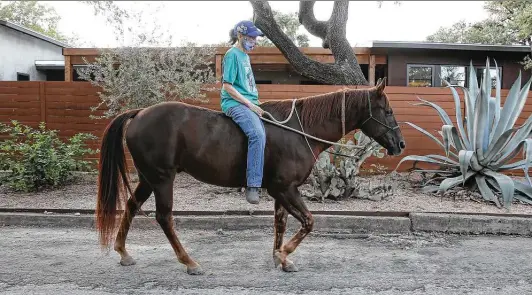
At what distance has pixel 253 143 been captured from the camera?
14.6 ft

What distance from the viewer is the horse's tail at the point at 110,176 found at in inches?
178

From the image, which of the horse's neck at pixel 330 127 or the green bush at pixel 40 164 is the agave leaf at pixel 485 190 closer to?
the horse's neck at pixel 330 127


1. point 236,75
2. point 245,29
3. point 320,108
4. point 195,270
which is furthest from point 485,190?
point 195,270

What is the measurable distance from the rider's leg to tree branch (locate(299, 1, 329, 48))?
7.63 meters

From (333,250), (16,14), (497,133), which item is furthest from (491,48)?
(16,14)

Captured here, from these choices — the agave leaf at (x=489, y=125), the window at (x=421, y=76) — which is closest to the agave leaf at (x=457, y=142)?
the agave leaf at (x=489, y=125)

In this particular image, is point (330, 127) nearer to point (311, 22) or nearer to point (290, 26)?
A: point (311, 22)

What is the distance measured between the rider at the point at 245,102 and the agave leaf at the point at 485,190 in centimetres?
432

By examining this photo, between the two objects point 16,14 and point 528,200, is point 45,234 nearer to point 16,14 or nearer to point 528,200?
point 528,200

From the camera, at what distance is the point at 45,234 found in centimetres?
588

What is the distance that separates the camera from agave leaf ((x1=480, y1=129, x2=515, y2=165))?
7.04 metres

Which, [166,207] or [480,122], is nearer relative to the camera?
[166,207]

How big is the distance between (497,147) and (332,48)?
Result: 4.99 m

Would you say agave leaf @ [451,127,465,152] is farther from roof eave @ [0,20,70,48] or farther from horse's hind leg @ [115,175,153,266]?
roof eave @ [0,20,70,48]
